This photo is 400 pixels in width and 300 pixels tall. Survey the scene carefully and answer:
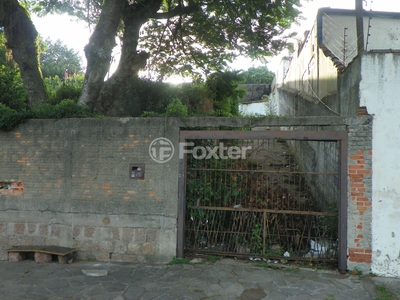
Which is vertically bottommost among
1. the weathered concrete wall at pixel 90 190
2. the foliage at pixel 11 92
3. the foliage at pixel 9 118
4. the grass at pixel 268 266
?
the grass at pixel 268 266

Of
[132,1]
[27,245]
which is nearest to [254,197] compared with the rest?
[27,245]

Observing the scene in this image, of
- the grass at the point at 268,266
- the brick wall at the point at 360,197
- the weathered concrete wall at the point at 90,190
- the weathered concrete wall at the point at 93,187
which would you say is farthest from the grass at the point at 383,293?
the weathered concrete wall at the point at 90,190

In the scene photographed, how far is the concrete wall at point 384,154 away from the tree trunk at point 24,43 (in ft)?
23.6

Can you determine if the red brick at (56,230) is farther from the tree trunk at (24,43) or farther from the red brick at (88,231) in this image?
the tree trunk at (24,43)

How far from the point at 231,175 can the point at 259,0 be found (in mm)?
4905

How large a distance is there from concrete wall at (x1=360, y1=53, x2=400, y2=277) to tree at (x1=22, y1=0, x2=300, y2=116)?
4082 mm

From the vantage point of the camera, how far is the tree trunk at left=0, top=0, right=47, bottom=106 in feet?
25.0

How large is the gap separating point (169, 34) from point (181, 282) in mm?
8106

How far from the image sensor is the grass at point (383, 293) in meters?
4.14

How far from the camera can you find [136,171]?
18.2ft

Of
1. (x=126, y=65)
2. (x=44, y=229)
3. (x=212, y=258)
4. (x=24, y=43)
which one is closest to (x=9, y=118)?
(x=44, y=229)

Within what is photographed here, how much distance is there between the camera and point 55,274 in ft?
16.3

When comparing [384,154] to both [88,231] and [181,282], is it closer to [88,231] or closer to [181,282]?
[181,282]

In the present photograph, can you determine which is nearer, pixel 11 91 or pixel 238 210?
pixel 238 210
